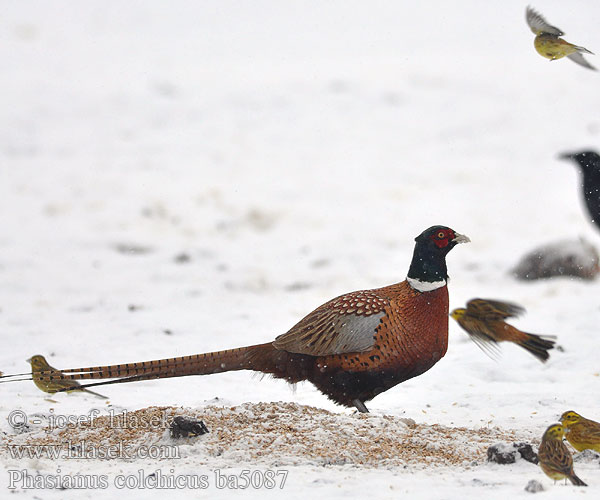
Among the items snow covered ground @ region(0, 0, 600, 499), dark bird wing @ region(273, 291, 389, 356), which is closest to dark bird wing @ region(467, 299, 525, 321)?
snow covered ground @ region(0, 0, 600, 499)

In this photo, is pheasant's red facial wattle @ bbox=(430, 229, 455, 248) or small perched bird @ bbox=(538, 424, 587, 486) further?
pheasant's red facial wattle @ bbox=(430, 229, 455, 248)

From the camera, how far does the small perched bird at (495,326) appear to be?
5152 mm

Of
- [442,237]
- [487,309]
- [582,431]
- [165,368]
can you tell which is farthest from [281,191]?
[582,431]

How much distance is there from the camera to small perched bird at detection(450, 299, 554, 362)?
16.9 ft

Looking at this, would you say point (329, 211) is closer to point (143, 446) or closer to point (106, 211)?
point (106, 211)

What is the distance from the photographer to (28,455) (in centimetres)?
372

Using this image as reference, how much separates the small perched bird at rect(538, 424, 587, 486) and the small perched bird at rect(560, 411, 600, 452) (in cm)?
39

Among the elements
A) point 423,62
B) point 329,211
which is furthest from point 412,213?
point 423,62

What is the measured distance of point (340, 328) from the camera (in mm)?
4281

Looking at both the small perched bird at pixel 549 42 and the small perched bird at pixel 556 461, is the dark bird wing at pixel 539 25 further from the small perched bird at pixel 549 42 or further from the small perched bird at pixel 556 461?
the small perched bird at pixel 556 461

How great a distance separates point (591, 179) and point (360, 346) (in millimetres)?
2720

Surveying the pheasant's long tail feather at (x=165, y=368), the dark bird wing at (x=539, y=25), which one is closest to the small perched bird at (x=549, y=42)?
the dark bird wing at (x=539, y=25)

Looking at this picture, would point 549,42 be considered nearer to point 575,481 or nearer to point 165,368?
point 575,481

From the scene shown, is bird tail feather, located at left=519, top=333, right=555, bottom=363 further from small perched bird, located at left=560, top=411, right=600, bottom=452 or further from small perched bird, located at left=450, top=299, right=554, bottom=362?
small perched bird, located at left=560, top=411, right=600, bottom=452
